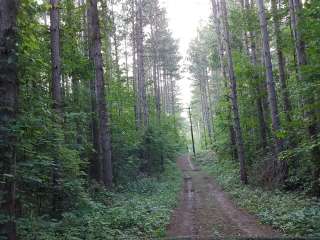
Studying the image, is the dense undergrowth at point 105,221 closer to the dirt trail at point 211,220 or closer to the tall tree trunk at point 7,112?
the dirt trail at point 211,220

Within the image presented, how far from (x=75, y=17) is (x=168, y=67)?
28151mm

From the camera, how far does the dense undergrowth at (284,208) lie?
8570 millimetres

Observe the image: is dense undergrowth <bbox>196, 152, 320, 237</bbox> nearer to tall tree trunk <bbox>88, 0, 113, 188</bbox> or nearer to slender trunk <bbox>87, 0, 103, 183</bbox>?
tall tree trunk <bbox>88, 0, 113, 188</bbox>

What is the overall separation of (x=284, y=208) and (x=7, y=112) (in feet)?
28.8

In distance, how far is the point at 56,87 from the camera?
438 inches

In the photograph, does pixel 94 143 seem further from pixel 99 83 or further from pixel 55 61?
pixel 55 61

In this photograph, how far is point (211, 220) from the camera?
36.9 feet

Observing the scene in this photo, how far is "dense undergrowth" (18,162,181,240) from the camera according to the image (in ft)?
22.9

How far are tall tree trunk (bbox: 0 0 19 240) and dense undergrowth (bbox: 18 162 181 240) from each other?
644 millimetres

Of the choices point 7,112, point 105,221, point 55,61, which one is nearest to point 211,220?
point 105,221

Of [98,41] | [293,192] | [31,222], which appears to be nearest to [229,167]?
[293,192]

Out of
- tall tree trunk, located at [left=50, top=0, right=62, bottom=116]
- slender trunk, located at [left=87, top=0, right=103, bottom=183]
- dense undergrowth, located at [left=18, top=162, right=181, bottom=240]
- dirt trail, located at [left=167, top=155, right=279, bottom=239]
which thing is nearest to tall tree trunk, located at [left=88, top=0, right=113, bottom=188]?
dense undergrowth, located at [left=18, top=162, right=181, bottom=240]

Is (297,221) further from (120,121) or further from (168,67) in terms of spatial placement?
(168,67)

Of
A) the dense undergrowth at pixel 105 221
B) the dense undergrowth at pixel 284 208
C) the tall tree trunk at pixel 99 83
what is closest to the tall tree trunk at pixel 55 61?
the tall tree trunk at pixel 99 83
